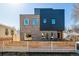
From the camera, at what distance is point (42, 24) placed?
3916 mm

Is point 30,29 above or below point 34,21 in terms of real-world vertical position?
below

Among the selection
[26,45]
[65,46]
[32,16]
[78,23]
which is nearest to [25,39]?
[26,45]

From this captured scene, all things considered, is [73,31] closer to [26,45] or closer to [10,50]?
[26,45]

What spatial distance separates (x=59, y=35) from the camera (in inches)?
155

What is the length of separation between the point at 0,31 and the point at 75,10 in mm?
1425

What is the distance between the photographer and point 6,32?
3.88m

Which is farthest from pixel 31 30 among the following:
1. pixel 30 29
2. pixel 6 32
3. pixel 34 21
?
pixel 6 32

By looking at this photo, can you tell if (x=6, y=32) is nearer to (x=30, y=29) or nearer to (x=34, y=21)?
(x=30, y=29)

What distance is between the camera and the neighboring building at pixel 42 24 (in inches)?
153

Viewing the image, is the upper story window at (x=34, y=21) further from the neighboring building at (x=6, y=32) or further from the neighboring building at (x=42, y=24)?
the neighboring building at (x=6, y=32)

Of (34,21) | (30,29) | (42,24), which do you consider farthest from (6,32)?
(42,24)

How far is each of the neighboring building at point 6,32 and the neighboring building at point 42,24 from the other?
0.49ft

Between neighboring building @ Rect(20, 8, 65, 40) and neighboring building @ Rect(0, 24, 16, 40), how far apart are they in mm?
150

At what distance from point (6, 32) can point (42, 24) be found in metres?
0.67
